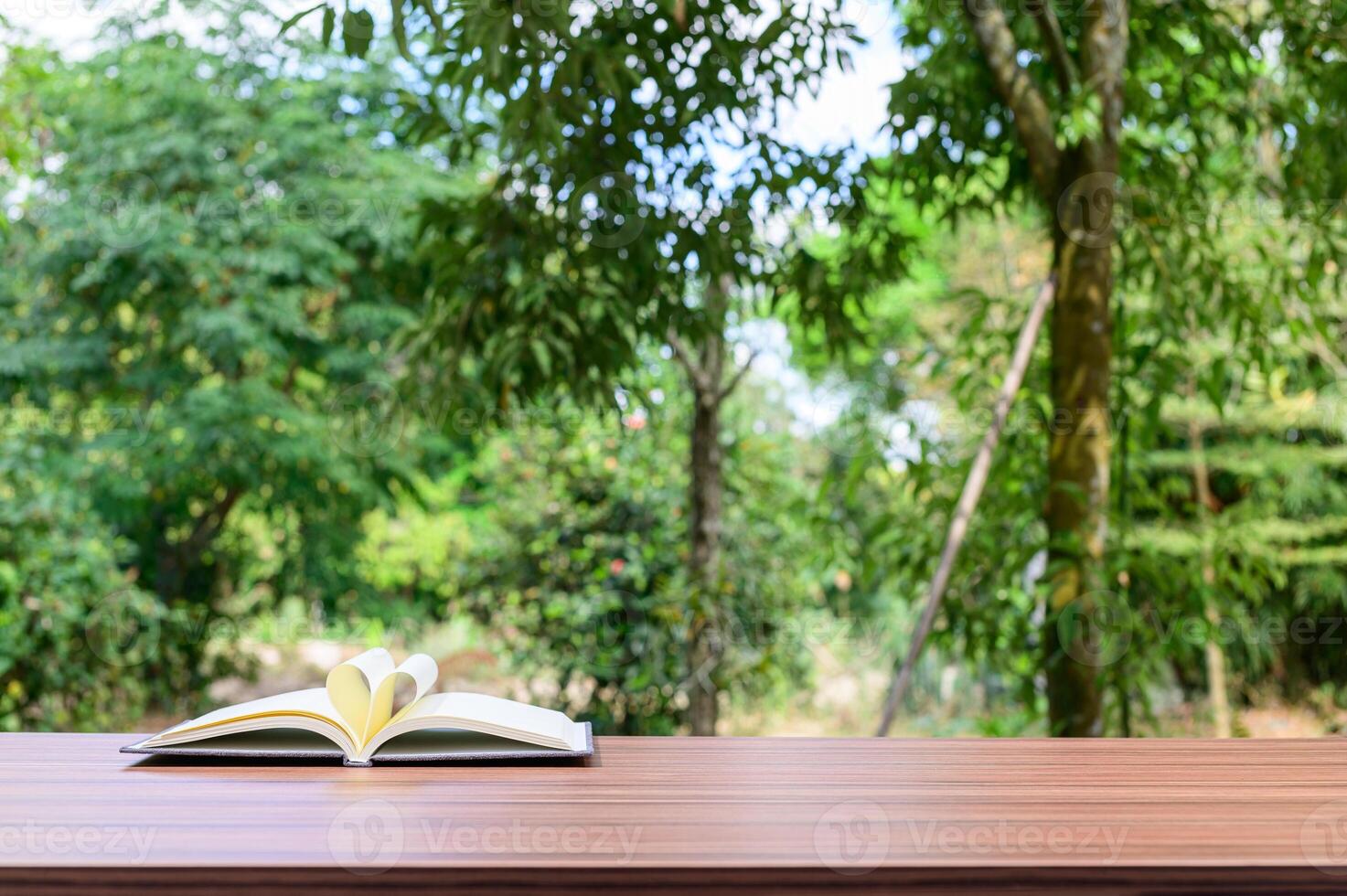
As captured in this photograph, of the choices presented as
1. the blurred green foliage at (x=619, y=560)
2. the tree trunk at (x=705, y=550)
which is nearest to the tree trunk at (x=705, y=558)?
the tree trunk at (x=705, y=550)

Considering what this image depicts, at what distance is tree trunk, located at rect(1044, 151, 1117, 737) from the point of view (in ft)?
5.50

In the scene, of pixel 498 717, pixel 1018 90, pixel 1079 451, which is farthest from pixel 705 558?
pixel 498 717

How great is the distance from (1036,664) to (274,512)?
417cm

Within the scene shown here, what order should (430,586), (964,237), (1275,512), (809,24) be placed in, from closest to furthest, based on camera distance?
(809,24) < (1275,512) < (430,586) < (964,237)

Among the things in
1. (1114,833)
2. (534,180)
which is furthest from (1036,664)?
(1114,833)

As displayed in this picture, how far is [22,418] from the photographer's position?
477 centimetres

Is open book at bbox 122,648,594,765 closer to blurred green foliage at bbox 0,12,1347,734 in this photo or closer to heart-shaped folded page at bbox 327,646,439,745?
heart-shaped folded page at bbox 327,646,439,745

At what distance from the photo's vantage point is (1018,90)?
1.75 metres

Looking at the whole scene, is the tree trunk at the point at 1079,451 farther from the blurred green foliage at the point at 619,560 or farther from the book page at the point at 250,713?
the blurred green foliage at the point at 619,560

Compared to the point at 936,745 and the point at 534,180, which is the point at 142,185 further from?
the point at 936,745

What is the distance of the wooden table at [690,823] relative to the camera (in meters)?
0.54

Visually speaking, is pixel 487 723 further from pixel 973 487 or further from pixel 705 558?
pixel 705 558

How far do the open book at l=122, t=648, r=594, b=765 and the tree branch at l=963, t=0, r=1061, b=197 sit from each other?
1.28 metres

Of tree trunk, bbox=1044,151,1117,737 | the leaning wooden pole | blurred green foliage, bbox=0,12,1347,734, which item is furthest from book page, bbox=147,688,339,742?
tree trunk, bbox=1044,151,1117,737
